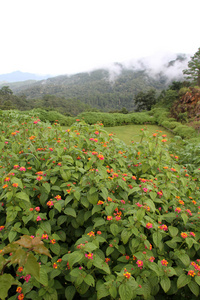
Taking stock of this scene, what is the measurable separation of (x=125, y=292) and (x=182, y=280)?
1.62ft

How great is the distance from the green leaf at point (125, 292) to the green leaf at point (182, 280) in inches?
17.1

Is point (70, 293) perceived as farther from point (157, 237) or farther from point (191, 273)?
point (191, 273)

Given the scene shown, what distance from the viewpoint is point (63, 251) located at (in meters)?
1.40

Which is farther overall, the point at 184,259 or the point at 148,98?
the point at 148,98

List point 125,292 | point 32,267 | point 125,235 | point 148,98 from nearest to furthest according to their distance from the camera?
1. point 32,267
2. point 125,292
3. point 125,235
4. point 148,98

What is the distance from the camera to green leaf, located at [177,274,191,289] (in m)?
1.21

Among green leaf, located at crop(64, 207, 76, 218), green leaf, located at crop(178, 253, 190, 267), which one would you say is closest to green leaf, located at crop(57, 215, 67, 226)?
green leaf, located at crop(64, 207, 76, 218)

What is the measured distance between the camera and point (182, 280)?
1.23 m

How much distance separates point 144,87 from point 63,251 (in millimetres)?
89608

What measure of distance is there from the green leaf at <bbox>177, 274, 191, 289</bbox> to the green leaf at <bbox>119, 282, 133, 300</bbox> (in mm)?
433

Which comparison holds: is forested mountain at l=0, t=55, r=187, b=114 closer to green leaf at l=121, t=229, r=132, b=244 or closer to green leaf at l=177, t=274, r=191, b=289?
green leaf at l=121, t=229, r=132, b=244

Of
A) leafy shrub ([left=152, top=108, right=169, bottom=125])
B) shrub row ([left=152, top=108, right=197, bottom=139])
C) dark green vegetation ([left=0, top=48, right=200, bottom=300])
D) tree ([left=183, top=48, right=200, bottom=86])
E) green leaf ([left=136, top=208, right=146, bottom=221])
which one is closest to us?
dark green vegetation ([left=0, top=48, right=200, bottom=300])

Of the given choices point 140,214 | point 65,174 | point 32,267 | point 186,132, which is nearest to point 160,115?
point 186,132

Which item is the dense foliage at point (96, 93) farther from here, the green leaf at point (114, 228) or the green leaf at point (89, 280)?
the green leaf at point (89, 280)
